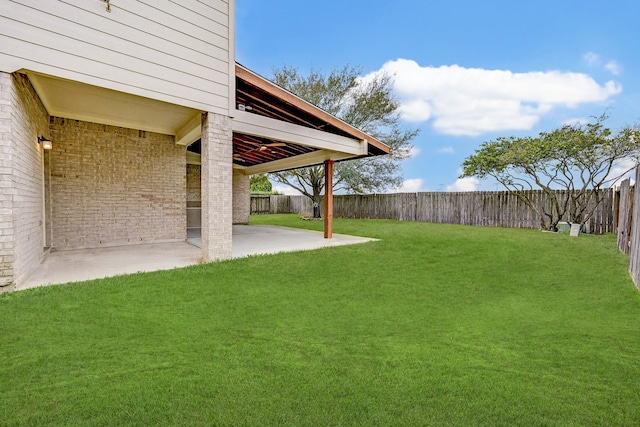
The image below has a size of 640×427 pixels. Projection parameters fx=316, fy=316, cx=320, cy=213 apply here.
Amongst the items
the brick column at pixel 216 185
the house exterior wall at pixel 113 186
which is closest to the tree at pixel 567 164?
the brick column at pixel 216 185

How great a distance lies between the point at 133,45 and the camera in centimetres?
450

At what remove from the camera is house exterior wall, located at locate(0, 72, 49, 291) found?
12.1ft

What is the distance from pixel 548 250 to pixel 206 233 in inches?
286

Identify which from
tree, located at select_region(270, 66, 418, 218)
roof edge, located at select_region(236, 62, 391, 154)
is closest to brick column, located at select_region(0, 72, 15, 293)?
roof edge, located at select_region(236, 62, 391, 154)

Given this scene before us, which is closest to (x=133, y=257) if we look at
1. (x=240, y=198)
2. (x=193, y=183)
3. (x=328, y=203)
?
(x=328, y=203)

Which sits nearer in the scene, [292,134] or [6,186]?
[6,186]

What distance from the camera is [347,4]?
1400cm

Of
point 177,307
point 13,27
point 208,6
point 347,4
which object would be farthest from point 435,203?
point 13,27

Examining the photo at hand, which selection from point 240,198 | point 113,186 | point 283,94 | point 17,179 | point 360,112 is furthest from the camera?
point 360,112

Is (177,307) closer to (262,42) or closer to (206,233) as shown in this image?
(206,233)

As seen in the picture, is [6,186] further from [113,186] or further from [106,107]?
[113,186]

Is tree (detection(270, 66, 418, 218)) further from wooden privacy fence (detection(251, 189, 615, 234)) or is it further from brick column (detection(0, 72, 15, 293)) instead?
brick column (detection(0, 72, 15, 293))

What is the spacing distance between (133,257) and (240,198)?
9.26 m

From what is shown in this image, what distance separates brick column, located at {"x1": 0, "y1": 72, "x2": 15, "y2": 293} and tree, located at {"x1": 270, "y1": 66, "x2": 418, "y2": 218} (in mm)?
A: 13994
